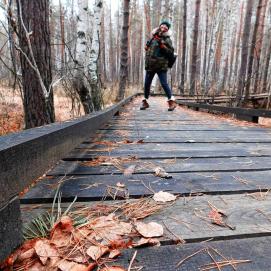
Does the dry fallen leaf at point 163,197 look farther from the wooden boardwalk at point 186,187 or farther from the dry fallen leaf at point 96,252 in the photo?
the dry fallen leaf at point 96,252

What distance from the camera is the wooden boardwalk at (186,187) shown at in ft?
3.34

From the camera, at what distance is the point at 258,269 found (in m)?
0.91

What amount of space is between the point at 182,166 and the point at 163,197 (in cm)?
68

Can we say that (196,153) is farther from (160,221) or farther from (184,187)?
(160,221)

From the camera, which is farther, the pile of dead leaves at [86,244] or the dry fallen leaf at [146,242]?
the dry fallen leaf at [146,242]

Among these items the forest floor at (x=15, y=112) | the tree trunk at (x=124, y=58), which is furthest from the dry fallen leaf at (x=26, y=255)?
the tree trunk at (x=124, y=58)

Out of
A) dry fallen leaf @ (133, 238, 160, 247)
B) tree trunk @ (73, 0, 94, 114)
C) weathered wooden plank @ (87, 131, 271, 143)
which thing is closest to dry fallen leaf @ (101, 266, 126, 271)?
dry fallen leaf @ (133, 238, 160, 247)

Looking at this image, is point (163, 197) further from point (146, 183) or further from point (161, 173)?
point (161, 173)

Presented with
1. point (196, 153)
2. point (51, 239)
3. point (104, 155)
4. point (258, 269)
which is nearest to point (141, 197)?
point (51, 239)

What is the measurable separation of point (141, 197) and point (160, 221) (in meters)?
0.28

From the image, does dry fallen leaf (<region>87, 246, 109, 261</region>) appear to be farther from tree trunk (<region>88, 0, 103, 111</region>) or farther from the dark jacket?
the dark jacket

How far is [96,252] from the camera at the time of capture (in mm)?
976

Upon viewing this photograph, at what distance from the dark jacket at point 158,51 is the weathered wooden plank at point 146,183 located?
15.2ft

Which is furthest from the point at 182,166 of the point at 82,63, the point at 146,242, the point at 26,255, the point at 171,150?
the point at 82,63
